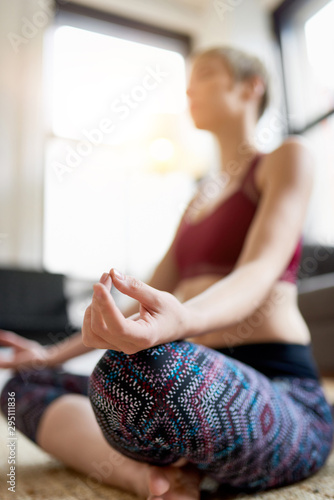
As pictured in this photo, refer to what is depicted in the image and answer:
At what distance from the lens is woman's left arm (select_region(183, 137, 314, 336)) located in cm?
34

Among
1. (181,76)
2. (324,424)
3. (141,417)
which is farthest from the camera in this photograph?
(181,76)

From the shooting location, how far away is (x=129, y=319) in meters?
0.25

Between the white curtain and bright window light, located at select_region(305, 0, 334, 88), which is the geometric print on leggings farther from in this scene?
bright window light, located at select_region(305, 0, 334, 88)

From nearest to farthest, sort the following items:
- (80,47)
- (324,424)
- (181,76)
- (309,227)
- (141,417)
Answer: (141,417)
(324,424)
(309,227)
(80,47)
(181,76)

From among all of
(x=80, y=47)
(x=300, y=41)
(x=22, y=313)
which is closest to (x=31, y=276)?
(x=22, y=313)

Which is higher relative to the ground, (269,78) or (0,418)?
(269,78)

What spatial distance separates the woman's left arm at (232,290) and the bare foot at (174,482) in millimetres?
127

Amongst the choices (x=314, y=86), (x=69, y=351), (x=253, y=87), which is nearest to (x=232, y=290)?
(x=69, y=351)

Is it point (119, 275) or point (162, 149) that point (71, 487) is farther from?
point (162, 149)

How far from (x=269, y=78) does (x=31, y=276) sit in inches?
49.6

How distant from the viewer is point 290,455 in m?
0.39

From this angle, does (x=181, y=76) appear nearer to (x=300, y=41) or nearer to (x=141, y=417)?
(x=300, y=41)

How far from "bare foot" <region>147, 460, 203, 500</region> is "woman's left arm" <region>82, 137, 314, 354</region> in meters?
0.13

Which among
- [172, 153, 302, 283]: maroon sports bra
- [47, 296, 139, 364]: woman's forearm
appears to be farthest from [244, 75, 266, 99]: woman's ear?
[47, 296, 139, 364]: woman's forearm
